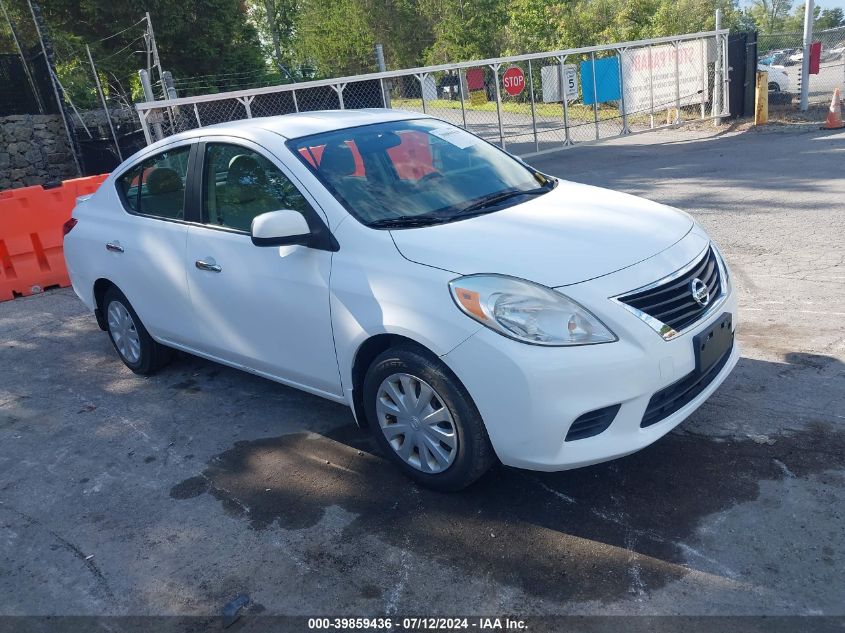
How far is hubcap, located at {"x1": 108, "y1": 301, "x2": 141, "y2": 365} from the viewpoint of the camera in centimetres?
552

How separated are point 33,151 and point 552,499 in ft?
50.4

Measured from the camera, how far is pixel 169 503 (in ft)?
12.8

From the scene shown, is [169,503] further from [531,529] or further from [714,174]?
[714,174]

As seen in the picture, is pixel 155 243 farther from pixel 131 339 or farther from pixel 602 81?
pixel 602 81

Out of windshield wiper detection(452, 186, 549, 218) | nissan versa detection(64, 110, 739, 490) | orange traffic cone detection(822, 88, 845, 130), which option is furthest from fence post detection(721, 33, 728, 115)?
windshield wiper detection(452, 186, 549, 218)

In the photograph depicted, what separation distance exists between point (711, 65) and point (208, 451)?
52.4ft

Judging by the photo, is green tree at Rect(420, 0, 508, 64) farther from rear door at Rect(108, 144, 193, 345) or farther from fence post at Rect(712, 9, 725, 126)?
rear door at Rect(108, 144, 193, 345)

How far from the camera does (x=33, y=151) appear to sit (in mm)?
15602

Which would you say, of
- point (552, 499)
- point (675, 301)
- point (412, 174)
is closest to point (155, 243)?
point (412, 174)

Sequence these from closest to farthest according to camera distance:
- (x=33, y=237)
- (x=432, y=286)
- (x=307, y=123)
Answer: (x=432, y=286) → (x=307, y=123) → (x=33, y=237)

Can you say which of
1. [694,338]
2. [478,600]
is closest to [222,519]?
[478,600]

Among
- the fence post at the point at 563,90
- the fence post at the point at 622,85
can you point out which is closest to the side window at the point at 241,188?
the fence post at the point at 563,90

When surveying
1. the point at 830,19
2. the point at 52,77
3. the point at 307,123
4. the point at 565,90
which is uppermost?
the point at 52,77

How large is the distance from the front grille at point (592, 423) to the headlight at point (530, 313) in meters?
0.30
